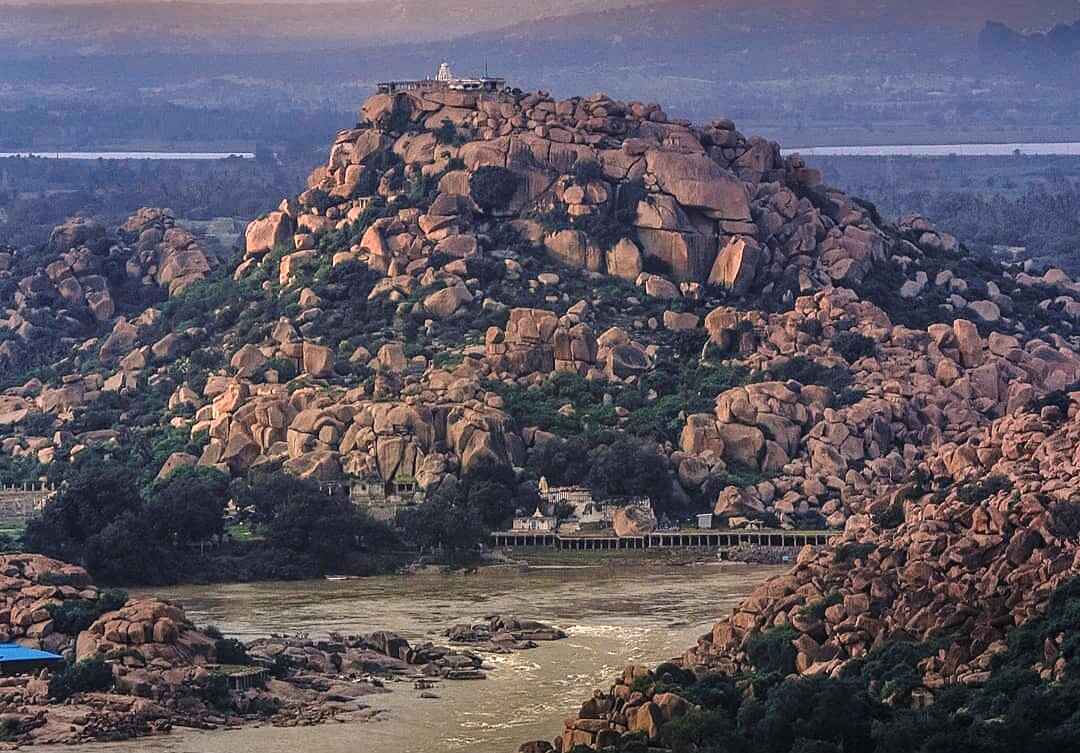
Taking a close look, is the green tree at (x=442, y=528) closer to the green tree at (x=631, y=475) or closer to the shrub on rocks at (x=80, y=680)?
the green tree at (x=631, y=475)

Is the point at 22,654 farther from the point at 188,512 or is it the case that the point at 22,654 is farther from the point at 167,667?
the point at 188,512

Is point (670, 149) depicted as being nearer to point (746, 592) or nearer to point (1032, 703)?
point (746, 592)

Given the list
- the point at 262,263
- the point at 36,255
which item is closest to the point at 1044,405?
the point at 262,263

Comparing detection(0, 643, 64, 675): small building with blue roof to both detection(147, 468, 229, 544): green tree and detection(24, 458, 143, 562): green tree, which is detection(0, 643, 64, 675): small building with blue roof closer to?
detection(24, 458, 143, 562): green tree

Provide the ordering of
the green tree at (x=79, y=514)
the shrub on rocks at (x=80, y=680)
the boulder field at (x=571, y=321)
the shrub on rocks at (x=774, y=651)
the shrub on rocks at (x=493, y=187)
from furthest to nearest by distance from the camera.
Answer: the shrub on rocks at (x=493, y=187) < the boulder field at (x=571, y=321) < the green tree at (x=79, y=514) < the shrub on rocks at (x=80, y=680) < the shrub on rocks at (x=774, y=651)

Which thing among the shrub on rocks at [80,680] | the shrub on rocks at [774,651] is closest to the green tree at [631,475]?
the shrub on rocks at [80,680]

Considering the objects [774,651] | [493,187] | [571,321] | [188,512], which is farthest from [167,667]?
[493,187]
